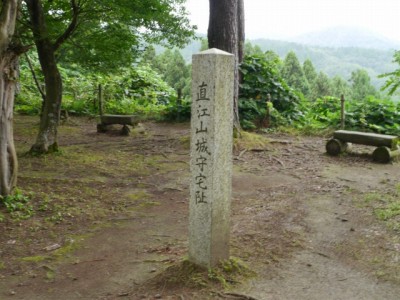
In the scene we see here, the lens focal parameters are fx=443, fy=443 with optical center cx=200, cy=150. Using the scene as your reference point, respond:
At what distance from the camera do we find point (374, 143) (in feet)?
29.9

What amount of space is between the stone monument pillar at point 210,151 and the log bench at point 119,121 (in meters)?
8.44

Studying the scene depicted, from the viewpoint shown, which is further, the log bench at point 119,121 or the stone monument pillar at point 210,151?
the log bench at point 119,121

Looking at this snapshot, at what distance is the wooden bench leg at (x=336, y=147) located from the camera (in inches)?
379

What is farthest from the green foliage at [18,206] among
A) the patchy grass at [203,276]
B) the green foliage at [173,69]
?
the green foliage at [173,69]

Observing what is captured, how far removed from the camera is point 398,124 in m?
11.5

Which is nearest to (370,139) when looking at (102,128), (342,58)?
(102,128)

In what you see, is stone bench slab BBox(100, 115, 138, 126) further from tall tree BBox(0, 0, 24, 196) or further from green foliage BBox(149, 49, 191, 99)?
green foliage BBox(149, 49, 191, 99)

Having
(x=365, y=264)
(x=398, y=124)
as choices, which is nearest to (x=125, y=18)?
(x=365, y=264)

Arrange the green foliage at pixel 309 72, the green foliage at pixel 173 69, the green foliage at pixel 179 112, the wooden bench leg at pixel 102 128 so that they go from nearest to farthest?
the wooden bench leg at pixel 102 128, the green foliage at pixel 179 112, the green foliage at pixel 173 69, the green foliage at pixel 309 72

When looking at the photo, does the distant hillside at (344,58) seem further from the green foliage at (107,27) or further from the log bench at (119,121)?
the green foliage at (107,27)

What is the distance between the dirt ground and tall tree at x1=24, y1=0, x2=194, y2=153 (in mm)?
1163

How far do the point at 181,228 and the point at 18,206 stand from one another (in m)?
2.28

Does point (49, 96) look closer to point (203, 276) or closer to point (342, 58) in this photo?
point (203, 276)

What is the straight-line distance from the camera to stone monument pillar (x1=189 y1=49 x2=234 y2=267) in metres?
3.91
